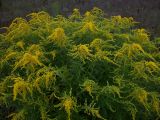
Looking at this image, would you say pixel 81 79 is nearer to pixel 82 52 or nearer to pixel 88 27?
pixel 82 52

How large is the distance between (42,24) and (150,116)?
1.87m

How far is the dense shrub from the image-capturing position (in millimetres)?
4492

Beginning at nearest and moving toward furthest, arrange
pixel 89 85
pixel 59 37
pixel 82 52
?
pixel 89 85
pixel 82 52
pixel 59 37

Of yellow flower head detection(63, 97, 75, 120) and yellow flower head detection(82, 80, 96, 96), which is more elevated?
yellow flower head detection(82, 80, 96, 96)

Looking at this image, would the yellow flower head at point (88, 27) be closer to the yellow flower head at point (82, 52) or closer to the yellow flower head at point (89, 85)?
the yellow flower head at point (82, 52)

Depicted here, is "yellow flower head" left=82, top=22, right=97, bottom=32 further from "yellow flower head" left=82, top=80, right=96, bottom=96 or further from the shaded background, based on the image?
the shaded background

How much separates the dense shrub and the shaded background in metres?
3.71

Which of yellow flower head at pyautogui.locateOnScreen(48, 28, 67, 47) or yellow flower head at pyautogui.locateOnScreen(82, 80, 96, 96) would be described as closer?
yellow flower head at pyautogui.locateOnScreen(82, 80, 96, 96)

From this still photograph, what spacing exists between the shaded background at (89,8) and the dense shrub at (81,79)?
12.2 ft

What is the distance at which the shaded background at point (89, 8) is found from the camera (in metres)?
8.84

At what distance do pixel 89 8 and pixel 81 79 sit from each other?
185 inches

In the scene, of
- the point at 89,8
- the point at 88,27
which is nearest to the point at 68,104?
the point at 88,27

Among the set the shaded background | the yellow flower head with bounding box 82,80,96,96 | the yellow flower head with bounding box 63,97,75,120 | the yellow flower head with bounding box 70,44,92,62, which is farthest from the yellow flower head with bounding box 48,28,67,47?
the shaded background

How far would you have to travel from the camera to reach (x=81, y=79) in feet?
15.3
